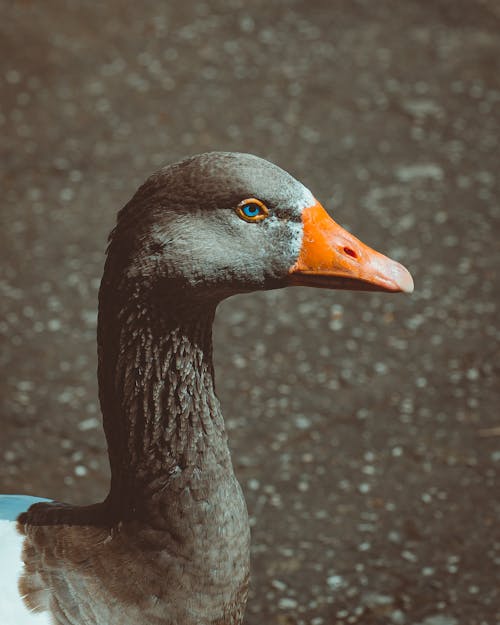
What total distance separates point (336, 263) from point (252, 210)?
0.25m

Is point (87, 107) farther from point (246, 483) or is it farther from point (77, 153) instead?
point (246, 483)

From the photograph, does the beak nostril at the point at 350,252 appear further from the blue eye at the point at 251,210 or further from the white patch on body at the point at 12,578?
the white patch on body at the point at 12,578

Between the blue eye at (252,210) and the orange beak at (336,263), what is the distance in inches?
4.3

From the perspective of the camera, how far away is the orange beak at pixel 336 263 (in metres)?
2.36

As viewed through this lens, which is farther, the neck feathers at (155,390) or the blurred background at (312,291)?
the blurred background at (312,291)

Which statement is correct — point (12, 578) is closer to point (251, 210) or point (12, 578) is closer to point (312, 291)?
point (251, 210)

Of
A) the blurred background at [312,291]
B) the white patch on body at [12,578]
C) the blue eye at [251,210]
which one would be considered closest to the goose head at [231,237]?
the blue eye at [251,210]

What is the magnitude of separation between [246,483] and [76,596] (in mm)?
1508

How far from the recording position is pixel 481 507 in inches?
145

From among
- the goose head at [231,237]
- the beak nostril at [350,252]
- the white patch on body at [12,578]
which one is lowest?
the white patch on body at [12,578]

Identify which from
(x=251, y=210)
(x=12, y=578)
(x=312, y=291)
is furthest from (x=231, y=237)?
(x=312, y=291)

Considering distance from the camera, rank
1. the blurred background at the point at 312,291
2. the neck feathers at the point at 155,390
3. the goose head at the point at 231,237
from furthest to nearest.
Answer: the blurred background at the point at 312,291, the neck feathers at the point at 155,390, the goose head at the point at 231,237

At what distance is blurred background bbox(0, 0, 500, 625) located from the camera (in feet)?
11.8

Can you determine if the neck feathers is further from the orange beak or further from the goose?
the orange beak
